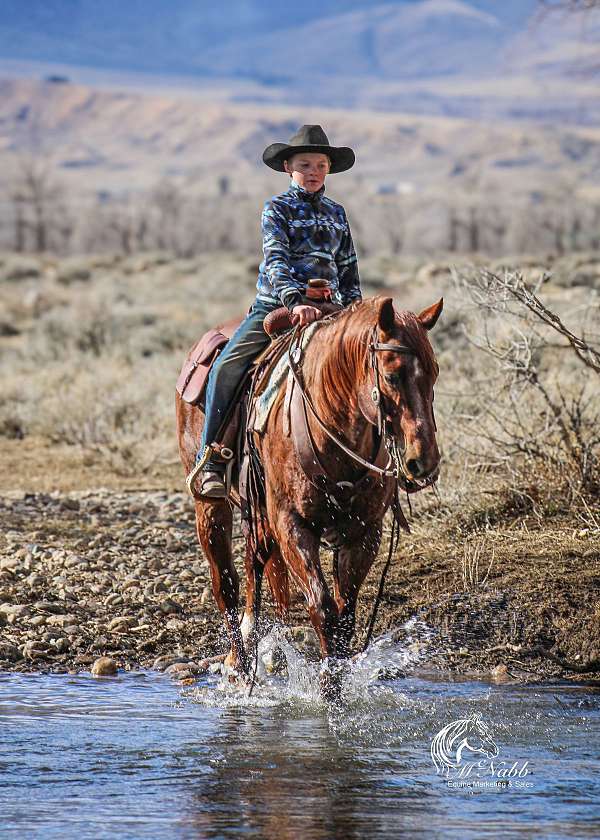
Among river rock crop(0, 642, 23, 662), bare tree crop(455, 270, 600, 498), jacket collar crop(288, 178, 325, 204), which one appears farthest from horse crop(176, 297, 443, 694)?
bare tree crop(455, 270, 600, 498)

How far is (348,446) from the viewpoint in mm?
6375

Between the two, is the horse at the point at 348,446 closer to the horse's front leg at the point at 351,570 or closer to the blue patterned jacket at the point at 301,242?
the horse's front leg at the point at 351,570

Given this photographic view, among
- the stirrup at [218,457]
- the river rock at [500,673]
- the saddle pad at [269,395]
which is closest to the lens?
the saddle pad at [269,395]

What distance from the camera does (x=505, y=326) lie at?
10766 mm

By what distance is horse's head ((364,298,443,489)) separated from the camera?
570cm

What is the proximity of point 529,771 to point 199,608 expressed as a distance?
12.2ft

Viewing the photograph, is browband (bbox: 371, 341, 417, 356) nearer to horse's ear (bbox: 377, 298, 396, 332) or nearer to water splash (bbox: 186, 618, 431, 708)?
horse's ear (bbox: 377, 298, 396, 332)

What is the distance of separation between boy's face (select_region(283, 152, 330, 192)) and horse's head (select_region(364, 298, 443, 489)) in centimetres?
162

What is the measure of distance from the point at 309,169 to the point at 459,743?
3101 millimetres

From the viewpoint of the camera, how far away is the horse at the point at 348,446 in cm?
584

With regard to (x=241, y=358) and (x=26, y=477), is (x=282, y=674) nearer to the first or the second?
(x=241, y=358)

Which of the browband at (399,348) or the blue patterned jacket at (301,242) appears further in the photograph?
the blue patterned jacket at (301,242)

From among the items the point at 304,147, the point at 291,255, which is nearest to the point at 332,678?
the point at 291,255

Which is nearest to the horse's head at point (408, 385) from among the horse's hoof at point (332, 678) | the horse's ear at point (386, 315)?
the horse's ear at point (386, 315)
